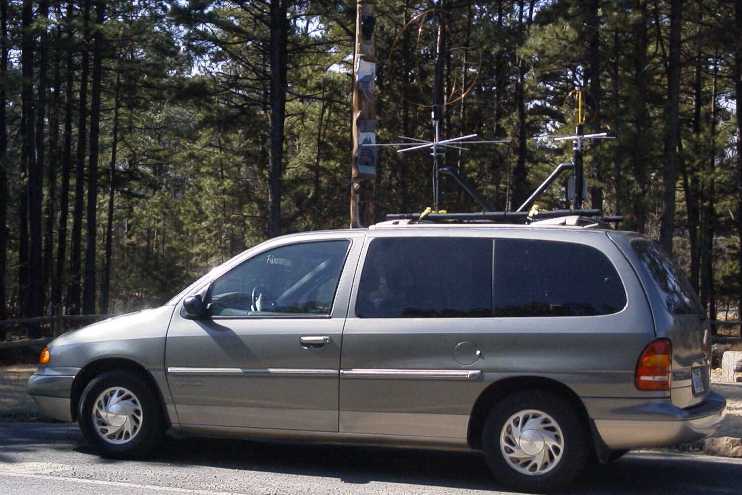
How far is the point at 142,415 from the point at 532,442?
312 centimetres

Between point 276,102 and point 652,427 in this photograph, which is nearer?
point 652,427

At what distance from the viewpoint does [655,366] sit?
627cm

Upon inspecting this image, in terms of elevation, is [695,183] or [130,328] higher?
[695,183]

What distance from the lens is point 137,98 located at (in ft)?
107

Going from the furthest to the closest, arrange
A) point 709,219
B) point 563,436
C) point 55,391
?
point 709,219, point 55,391, point 563,436

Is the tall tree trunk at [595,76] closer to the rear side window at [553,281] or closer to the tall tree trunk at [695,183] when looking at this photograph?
the tall tree trunk at [695,183]

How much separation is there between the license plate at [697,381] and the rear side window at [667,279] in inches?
16.8

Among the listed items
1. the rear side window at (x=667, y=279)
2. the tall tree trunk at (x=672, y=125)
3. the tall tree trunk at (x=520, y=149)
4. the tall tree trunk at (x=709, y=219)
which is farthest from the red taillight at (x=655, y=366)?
the tall tree trunk at (x=709, y=219)

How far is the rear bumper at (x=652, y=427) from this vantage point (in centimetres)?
626

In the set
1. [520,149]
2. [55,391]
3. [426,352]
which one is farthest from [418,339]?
[520,149]

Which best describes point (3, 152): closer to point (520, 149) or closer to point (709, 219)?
point (520, 149)

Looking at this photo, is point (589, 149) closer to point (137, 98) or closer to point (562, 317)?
point (137, 98)

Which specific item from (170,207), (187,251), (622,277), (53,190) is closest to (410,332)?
(622,277)

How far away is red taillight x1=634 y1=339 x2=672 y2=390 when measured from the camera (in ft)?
20.6
